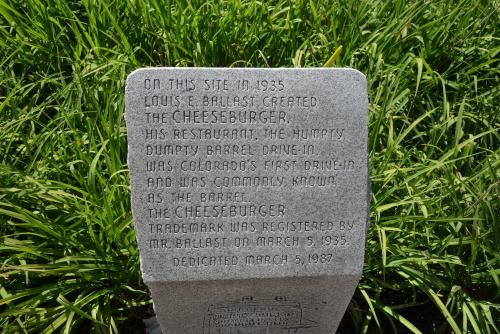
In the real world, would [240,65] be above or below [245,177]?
below

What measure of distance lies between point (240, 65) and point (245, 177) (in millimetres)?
1112

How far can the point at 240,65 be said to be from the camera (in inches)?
104

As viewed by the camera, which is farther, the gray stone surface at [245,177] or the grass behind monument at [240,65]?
the grass behind monument at [240,65]

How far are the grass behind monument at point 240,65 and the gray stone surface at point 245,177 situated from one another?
33 cm

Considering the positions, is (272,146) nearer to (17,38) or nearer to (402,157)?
(402,157)

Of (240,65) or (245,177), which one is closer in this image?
(245,177)

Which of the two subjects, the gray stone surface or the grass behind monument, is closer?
the gray stone surface

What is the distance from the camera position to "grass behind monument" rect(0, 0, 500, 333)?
6.56 ft

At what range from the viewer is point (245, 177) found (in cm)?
166

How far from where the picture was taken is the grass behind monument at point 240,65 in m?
2.00

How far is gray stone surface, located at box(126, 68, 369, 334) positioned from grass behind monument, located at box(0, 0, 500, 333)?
33cm

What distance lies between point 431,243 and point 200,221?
964mm

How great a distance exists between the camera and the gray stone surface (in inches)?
63.1

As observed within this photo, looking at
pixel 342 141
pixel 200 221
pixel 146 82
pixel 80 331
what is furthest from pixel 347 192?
pixel 80 331
